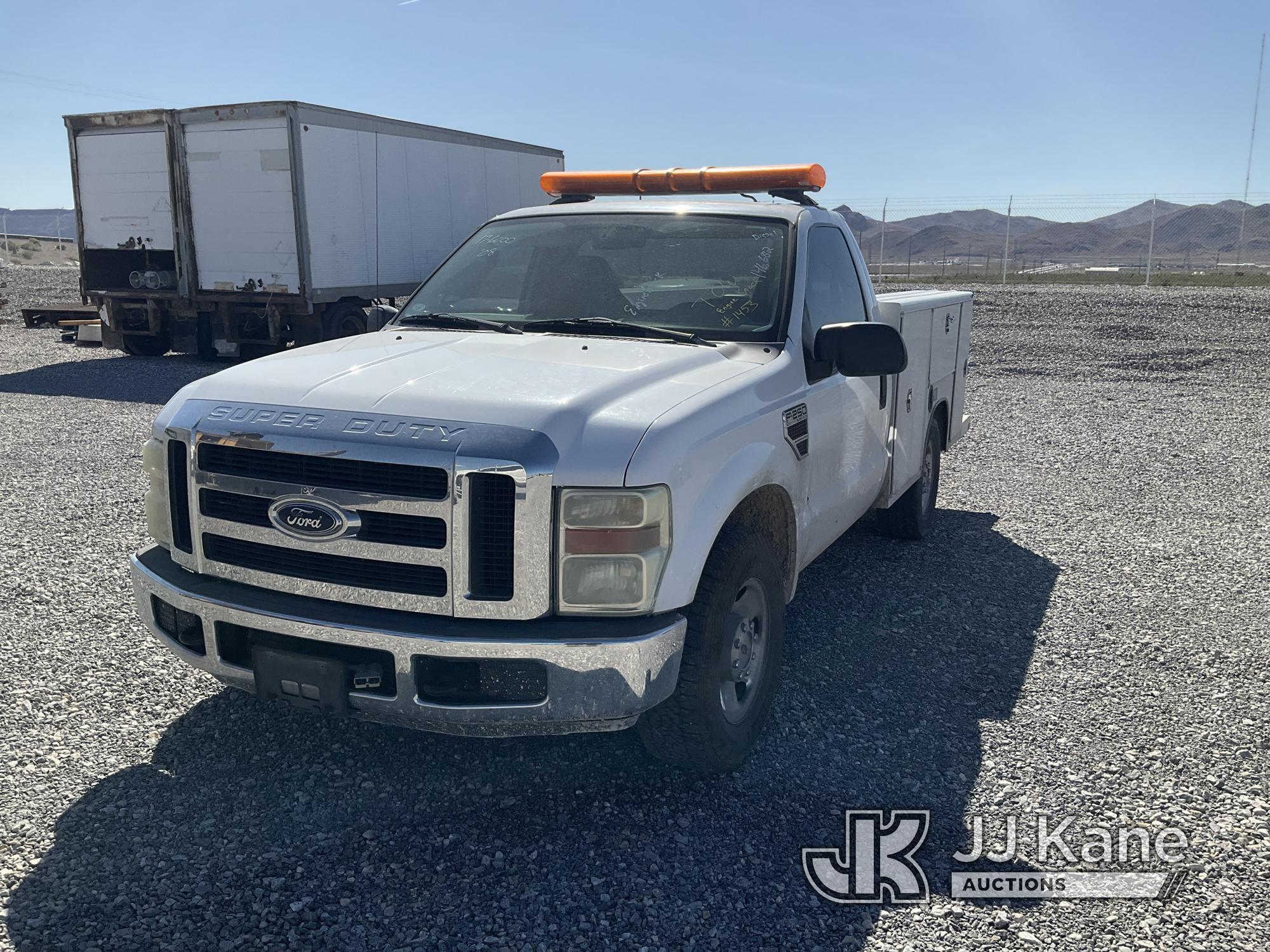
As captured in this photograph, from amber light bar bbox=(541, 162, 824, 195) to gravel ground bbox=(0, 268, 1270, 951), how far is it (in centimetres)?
208

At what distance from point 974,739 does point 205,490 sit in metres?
2.80

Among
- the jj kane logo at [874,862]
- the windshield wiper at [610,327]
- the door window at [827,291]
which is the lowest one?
the jj kane logo at [874,862]

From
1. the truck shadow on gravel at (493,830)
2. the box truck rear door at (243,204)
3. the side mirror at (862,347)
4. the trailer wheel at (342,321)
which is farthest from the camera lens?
the trailer wheel at (342,321)

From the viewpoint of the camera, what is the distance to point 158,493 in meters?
3.53

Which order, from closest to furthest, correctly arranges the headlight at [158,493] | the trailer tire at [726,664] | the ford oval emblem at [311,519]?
the ford oval emblem at [311,519], the trailer tire at [726,664], the headlight at [158,493]

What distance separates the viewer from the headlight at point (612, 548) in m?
3.02

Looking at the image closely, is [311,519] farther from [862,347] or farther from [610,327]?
[862,347]

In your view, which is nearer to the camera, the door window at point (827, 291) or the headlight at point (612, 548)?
the headlight at point (612, 548)

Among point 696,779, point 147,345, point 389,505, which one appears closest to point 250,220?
point 147,345

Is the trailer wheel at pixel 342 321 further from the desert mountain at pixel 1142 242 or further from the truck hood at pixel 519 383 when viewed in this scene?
the desert mountain at pixel 1142 242

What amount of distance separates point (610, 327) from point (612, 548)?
4.55 feet

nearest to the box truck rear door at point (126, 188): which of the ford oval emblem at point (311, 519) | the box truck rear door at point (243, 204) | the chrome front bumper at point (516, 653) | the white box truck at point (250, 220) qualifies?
the white box truck at point (250, 220)

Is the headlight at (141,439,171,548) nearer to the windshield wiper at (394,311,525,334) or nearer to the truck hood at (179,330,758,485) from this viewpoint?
the truck hood at (179,330,758,485)

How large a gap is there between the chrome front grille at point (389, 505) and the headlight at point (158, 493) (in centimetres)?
19
